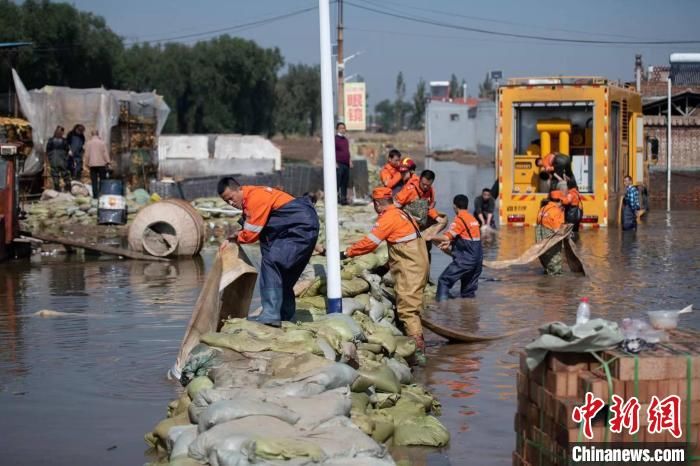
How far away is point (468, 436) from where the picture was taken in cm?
729

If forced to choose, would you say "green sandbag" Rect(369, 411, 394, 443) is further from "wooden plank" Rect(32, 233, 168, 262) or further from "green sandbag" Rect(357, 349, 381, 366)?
"wooden plank" Rect(32, 233, 168, 262)

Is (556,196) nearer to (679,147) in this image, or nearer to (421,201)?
(421,201)

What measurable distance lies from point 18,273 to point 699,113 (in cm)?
2520

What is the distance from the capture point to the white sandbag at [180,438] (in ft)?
20.0

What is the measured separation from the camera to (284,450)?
559 centimetres

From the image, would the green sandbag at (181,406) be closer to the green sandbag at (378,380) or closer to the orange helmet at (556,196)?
the green sandbag at (378,380)

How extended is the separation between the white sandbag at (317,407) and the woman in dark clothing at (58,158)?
1954 cm

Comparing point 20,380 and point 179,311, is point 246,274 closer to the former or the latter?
point 20,380

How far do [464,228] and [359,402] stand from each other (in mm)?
6160

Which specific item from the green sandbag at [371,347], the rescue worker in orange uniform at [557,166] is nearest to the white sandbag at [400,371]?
the green sandbag at [371,347]

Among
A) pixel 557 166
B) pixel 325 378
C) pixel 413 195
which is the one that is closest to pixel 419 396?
pixel 325 378

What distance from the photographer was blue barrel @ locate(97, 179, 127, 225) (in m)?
20.7

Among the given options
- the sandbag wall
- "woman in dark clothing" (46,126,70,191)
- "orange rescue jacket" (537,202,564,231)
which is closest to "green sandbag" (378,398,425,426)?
the sandbag wall

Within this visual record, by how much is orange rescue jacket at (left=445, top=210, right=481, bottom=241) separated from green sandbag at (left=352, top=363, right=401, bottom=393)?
17.1 ft
